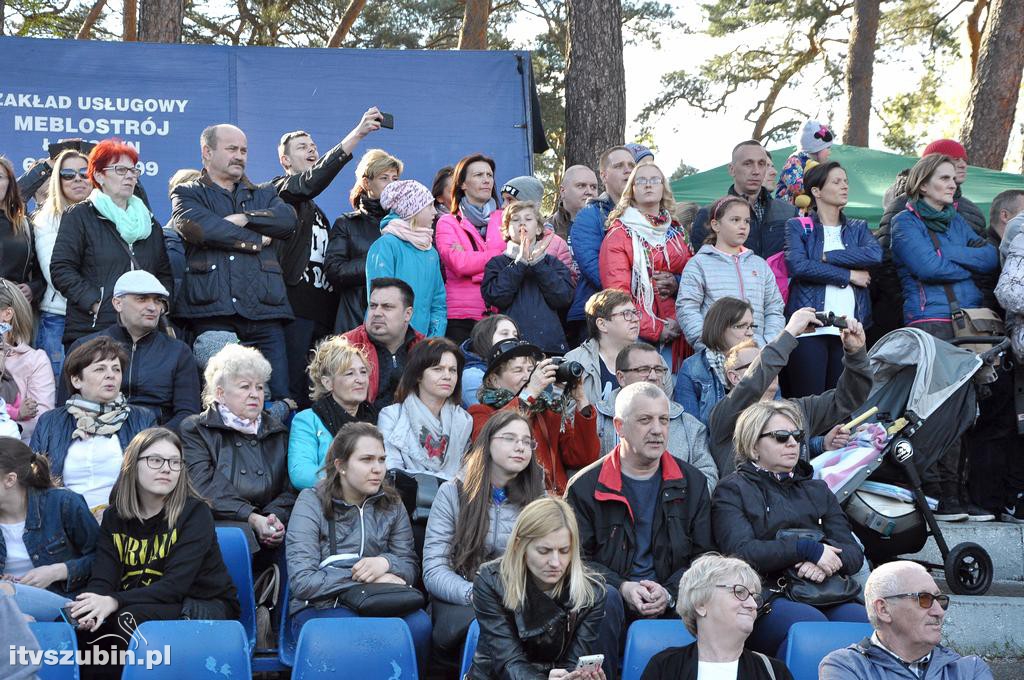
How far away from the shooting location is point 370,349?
245 inches

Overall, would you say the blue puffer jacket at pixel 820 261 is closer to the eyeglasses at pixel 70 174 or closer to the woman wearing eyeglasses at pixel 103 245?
the woman wearing eyeglasses at pixel 103 245

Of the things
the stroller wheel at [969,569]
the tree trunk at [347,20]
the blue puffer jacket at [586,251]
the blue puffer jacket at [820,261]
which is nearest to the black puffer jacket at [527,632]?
the stroller wheel at [969,569]

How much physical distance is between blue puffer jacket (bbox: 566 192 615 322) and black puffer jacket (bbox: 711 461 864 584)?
7.31ft

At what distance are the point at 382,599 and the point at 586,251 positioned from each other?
3.06 meters

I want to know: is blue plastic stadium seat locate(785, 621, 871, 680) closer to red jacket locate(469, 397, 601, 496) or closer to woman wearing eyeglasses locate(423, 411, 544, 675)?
woman wearing eyeglasses locate(423, 411, 544, 675)

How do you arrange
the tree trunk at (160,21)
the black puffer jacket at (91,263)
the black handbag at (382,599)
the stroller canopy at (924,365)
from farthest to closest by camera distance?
the tree trunk at (160,21), the black puffer jacket at (91,263), the stroller canopy at (924,365), the black handbag at (382,599)

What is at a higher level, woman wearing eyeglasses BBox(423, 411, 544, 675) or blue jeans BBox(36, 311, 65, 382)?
blue jeans BBox(36, 311, 65, 382)

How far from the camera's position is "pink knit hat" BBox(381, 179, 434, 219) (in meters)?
6.88

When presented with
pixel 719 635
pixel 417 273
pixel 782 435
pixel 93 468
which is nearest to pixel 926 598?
pixel 719 635

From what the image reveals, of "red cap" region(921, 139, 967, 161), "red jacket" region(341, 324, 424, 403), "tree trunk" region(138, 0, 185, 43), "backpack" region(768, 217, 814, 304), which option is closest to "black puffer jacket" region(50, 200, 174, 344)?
"red jacket" region(341, 324, 424, 403)

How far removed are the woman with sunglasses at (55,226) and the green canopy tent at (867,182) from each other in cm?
551

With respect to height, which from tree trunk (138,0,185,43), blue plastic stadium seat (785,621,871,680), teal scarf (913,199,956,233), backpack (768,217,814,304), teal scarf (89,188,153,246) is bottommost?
blue plastic stadium seat (785,621,871,680)

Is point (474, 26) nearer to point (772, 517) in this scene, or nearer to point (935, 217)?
point (935, 217)

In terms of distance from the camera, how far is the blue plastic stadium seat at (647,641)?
4.43 m
